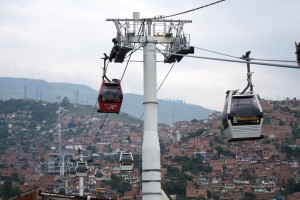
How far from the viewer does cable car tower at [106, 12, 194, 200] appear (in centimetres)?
1272

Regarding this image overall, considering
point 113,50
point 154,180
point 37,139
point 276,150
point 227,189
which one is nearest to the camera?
point 154,180

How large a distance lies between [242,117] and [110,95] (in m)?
5.31

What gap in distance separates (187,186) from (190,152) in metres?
52.1

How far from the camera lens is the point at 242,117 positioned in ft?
34.7

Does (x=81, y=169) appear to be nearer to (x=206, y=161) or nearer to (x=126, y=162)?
(x=126, y=162)

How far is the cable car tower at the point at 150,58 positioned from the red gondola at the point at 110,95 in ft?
3.30

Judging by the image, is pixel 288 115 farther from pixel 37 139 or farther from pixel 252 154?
pixel 37 139

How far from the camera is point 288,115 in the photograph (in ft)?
559

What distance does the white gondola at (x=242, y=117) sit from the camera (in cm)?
1055

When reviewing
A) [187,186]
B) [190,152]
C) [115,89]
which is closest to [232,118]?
[115,89]

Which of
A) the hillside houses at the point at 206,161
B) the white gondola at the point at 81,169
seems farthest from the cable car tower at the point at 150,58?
the hillside houses at the point at 206,161

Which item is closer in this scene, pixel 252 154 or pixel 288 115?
pixel 252 154

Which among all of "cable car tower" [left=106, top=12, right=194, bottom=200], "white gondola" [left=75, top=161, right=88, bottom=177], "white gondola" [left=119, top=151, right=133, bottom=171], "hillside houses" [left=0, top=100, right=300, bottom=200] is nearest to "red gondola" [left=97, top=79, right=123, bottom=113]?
"cable car tower" [left=106, top=12, right=194, bottom=200]

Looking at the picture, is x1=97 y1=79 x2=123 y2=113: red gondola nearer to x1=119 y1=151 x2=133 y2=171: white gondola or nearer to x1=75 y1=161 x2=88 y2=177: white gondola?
x1=119 y1=151 x2=133 y2=171: white gondola
